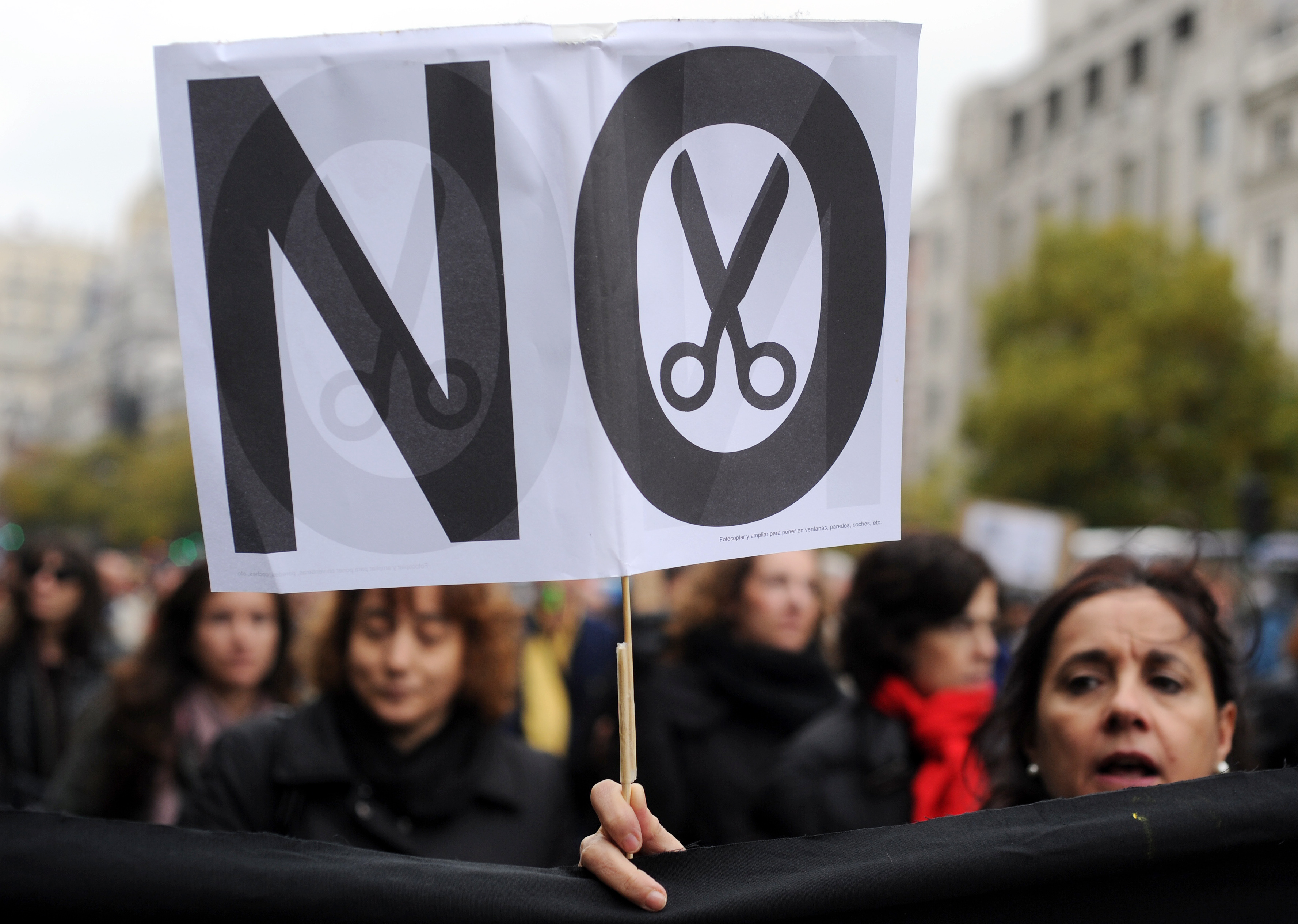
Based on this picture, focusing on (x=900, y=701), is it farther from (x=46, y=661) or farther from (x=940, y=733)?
(x=46, y=661)

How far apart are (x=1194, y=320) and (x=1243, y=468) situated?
11.1ft

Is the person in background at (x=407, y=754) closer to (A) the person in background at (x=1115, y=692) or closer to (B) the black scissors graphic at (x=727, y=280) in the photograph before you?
(A) the person in background at (x=1115, y=692)

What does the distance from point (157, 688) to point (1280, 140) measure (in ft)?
109

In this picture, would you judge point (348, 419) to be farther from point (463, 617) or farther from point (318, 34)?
point (463, 617)

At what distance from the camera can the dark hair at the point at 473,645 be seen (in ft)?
8.92

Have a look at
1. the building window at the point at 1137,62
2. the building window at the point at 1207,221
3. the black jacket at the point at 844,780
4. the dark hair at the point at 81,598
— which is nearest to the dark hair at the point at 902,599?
the black jacket at the point at 844,780

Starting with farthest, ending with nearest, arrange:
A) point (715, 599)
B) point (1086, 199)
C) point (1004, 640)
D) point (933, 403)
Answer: point (933, 403), point (1086, 199), point (715, 599), point (1004, 640)

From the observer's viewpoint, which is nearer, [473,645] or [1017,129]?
[473,645]

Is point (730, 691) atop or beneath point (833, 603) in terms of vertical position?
atop

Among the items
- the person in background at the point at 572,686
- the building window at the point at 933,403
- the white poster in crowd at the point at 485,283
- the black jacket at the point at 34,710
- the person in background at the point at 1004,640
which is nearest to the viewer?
the white poster in crowd at the point at 485,283

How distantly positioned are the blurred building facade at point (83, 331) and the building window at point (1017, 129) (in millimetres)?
74048

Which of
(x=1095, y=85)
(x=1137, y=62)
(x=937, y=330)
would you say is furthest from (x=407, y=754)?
(x=937, y=330)

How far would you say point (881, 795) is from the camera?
2.84 metres

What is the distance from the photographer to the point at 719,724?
144 inches
